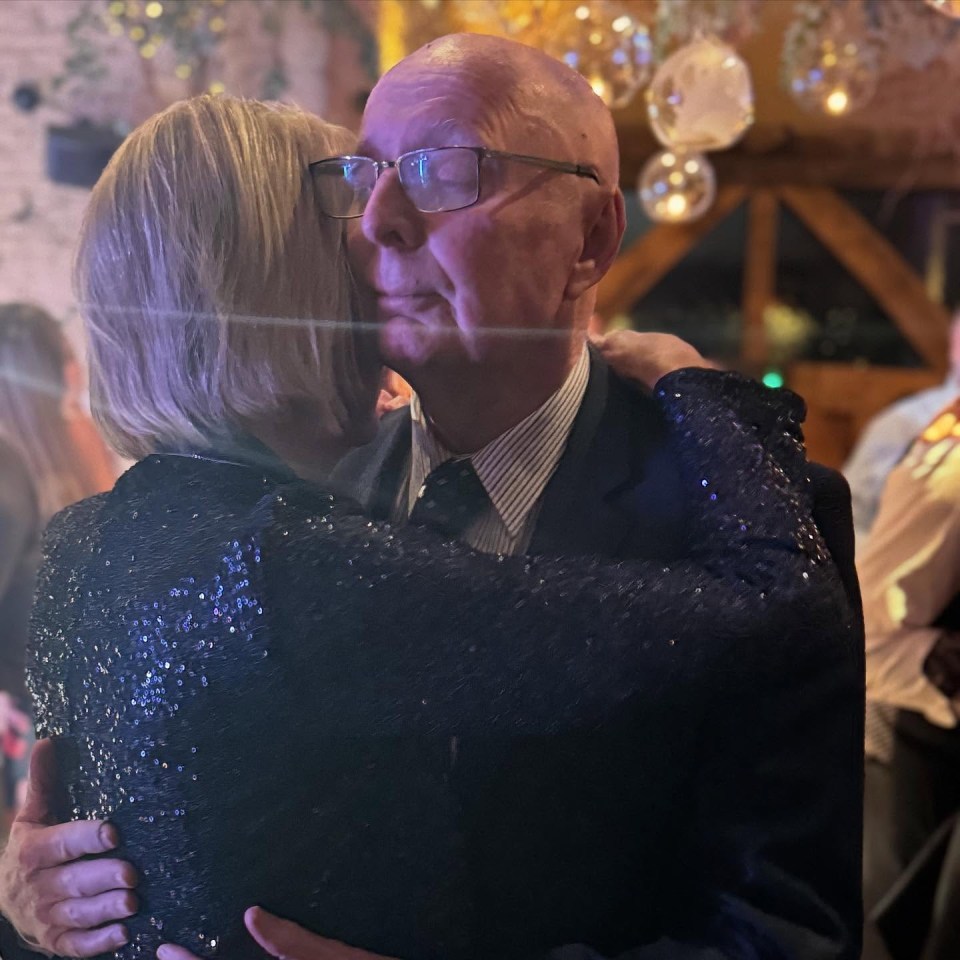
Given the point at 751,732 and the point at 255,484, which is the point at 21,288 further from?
the point at 751,732

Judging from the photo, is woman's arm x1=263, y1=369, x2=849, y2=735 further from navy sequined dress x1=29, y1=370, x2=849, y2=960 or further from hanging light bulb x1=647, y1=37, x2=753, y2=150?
hanging light bulb x1=647, y1=37, x2=753, y2=150

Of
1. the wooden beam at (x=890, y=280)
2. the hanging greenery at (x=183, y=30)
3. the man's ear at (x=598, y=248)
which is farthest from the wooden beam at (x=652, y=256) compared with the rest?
the wooden beam at (x=890, y=280)

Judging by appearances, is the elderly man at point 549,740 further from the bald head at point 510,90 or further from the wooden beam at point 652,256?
the wooden beam at point 652,256

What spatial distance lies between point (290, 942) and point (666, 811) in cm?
25

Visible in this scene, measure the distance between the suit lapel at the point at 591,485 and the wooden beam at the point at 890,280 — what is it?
167 inches

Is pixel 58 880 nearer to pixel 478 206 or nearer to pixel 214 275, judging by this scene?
pixel 214 275

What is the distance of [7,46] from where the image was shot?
94cm

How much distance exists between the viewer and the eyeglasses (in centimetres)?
62

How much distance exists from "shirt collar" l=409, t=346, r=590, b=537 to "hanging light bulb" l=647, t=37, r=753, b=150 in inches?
35.2

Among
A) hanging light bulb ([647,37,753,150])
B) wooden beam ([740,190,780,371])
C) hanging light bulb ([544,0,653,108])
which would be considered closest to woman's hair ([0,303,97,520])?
hanging light bulb ([544,0,653,108])

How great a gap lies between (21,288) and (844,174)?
4070mm

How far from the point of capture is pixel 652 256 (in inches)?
57.4

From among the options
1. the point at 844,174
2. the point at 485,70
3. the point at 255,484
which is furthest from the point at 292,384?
the point at 844,174

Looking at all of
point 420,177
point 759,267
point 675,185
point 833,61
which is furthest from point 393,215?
point 759,267
